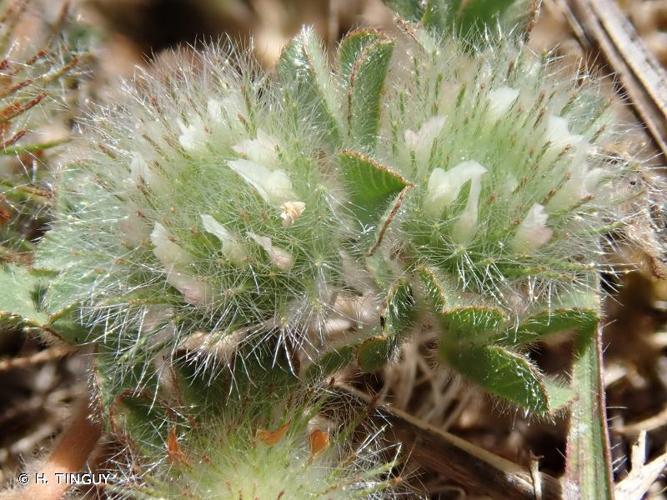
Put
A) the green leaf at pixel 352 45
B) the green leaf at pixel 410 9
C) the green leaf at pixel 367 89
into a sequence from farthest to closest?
the green leaf at pixel 410 9, the green leaf at pixel 352 45, the green leaf at pixel 367 89

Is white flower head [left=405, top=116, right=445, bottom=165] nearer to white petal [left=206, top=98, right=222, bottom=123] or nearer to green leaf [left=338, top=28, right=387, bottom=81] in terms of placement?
green leaf [left=338, top=28, right=387, bottom=81]

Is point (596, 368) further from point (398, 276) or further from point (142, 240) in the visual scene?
point (142, 240)

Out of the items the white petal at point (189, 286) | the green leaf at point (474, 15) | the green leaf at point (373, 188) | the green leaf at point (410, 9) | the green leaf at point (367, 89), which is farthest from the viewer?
the green leaf at point (410, 9)

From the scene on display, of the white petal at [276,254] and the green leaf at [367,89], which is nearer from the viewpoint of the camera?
the white petal at [276,254]

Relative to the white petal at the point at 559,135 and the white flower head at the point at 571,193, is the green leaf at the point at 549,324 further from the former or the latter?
the white petal at the point at 559,135

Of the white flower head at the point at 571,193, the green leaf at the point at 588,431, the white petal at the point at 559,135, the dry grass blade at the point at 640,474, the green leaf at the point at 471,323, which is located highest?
the white petal at the point at 559,135

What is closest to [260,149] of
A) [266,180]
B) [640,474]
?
[266,180]

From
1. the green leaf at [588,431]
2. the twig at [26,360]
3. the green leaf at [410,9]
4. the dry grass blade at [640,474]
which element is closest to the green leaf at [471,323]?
the green leaf at [588,431]
